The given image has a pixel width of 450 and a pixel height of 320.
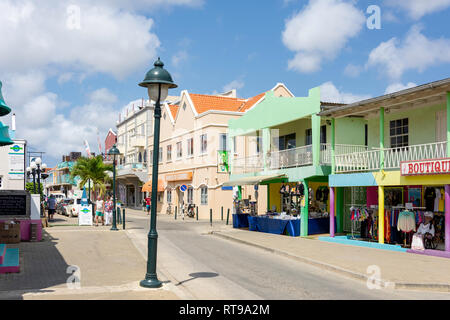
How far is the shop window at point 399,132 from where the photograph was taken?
19000 millimetres

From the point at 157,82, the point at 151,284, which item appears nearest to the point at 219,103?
the point at 157,82

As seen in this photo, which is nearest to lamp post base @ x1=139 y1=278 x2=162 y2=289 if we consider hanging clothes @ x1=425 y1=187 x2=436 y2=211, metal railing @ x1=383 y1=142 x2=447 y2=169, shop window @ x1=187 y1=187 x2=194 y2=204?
metal railing @ x1=383 y1=142 x2=447 y2=169

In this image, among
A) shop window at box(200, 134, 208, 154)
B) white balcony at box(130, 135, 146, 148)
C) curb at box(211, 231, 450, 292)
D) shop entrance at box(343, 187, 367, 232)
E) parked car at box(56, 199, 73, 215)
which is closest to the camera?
curb at box(211, 231, 450, 292)

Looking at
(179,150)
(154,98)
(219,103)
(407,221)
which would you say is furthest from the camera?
(179,150)

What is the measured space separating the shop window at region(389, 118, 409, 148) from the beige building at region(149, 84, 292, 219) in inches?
472

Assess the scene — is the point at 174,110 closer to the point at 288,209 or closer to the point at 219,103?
the point at 219,103

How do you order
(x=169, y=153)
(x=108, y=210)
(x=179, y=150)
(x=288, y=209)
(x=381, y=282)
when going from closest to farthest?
1. (x=381, y=282)
2. (x=288, y=209)
3. (x=108, y=210)
4. (x=179, y=150)
5. (x=169, y=153)

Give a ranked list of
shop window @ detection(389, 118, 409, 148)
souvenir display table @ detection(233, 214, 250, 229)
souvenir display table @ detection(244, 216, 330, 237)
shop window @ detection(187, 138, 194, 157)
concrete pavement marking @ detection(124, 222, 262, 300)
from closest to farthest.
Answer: concrete pavement marking @ detection(124, 222, 262, 300)
shop window @ detection(389, 118, 409, 148)
souvenir display table @ detection(244, 216, 330, 237)
souvenir display table @ detection(233, 214, 250, 229)
shop window @ detection(187, 138, 194, 157)

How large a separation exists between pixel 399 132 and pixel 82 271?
13403 mm

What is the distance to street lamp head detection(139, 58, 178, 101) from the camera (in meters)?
9.37

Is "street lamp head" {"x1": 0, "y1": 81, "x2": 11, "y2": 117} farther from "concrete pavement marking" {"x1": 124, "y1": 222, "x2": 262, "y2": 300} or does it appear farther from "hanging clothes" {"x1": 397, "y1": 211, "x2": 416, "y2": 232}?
"hanging clothes" {"x1": 397, "y1": 211, "x2": 416, "y2": 232}

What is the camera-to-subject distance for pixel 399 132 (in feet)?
63.4

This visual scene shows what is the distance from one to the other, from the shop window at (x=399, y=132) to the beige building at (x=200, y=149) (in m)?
12.0
